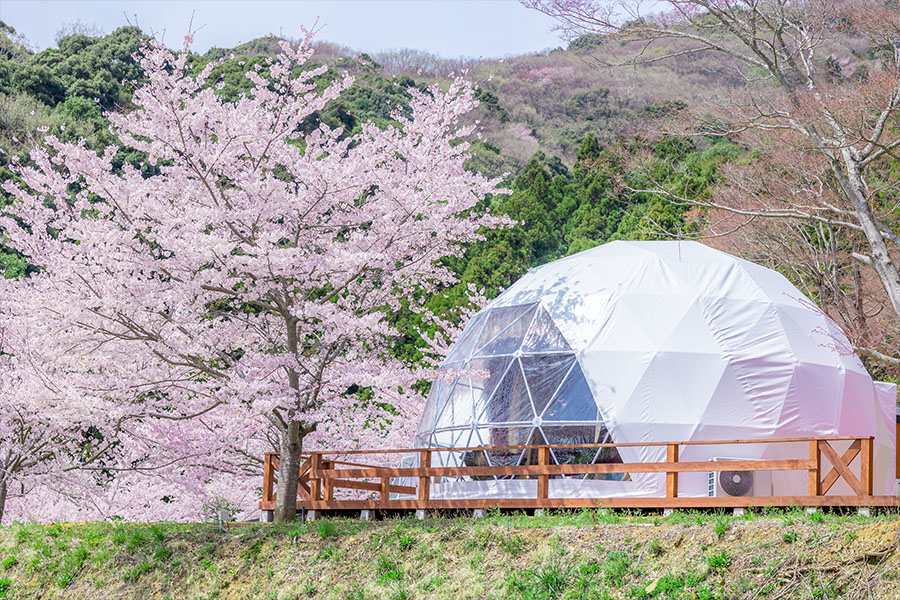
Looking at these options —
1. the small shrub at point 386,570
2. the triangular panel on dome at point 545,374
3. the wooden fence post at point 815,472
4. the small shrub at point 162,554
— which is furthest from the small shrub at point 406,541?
the wooden fence post at point 815,472

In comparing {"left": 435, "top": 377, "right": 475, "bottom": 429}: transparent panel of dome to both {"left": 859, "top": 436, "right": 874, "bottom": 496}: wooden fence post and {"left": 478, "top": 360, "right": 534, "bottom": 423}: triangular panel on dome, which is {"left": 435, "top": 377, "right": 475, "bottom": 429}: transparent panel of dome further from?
{"left": 859, "top": 436, "right": 874, "bottom": 496}: wooden fence post

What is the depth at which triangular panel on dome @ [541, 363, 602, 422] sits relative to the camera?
1400 centimetres

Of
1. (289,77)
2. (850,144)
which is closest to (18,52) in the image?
(289,77)

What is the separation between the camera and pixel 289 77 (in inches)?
544

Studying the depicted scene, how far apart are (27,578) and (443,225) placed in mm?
7744

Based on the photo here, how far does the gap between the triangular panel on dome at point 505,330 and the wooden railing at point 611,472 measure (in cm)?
212

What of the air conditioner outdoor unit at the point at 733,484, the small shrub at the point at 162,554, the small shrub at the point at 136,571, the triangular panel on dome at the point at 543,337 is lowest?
the small shrub at the point at 136,571

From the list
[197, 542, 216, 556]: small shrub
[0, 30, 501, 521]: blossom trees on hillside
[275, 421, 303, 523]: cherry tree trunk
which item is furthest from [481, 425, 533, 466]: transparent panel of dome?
[197, 542, 216, 556]: small shrub

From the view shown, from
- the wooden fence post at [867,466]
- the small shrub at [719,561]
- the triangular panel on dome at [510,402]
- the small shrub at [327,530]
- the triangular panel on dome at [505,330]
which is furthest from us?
the triangular panel on dome at [505,330]

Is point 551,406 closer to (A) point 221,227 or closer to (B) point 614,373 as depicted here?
(B) point 614,373

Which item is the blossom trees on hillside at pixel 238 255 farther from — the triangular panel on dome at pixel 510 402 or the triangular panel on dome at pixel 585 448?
the triangular panel on dome at pixel 585 448

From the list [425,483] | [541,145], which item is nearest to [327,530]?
[425,483]

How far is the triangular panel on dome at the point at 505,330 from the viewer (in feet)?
51.2

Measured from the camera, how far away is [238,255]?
40.3ft
